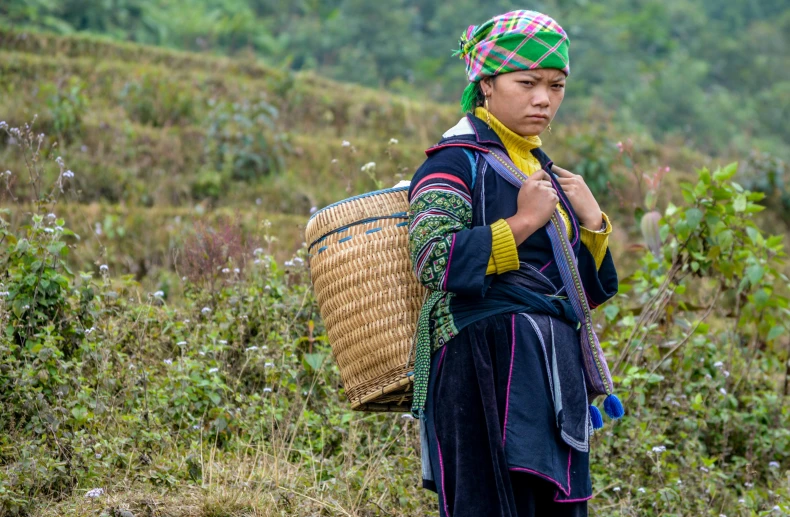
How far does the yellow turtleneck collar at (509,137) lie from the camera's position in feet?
8.07

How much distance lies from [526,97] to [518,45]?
132 millimetres

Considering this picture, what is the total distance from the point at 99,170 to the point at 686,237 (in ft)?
17.5

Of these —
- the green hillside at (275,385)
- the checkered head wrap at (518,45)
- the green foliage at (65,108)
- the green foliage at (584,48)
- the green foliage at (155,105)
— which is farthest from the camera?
the green foliage at (584,48)

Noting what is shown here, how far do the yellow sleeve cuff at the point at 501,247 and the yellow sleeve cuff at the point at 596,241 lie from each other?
34cm

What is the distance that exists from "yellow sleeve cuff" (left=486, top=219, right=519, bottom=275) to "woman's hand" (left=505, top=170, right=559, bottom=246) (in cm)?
3

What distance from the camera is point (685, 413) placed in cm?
427

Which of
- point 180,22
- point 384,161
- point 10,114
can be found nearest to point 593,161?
point 384,161

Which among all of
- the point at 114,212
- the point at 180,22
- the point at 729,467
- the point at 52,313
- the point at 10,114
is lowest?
the point at 729,467

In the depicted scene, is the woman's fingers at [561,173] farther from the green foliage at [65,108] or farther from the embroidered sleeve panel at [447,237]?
the green foliage at [65,108]

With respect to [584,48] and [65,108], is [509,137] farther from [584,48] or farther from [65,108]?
[584,48]

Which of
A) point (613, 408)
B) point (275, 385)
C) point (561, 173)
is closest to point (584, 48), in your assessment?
point (275, 385)

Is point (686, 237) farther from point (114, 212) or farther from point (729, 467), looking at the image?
point (114, 212)

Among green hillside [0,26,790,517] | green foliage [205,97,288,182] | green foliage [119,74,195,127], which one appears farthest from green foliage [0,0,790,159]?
green hillside [0,26,790,517]

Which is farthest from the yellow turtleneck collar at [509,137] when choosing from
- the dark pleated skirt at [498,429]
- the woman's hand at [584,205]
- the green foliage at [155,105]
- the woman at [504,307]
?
the green foliage at [155,105]
